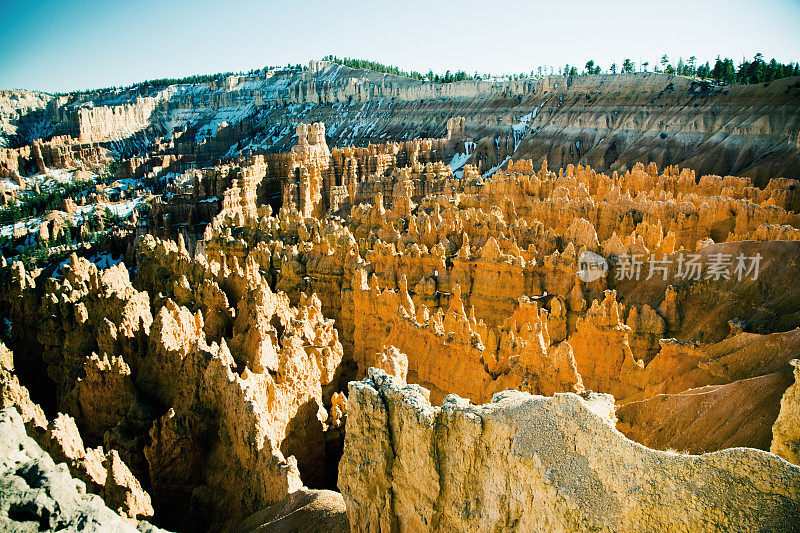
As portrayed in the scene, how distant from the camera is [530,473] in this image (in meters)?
5.53

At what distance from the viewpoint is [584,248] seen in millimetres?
19406

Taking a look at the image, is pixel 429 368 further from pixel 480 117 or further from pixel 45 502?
pixel 480 117

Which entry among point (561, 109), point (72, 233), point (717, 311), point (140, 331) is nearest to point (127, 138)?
point (72, 233)

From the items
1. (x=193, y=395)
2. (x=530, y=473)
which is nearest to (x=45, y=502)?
(x=193, y=395)

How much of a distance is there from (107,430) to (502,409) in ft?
31.0

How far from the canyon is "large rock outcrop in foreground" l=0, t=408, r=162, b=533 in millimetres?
49

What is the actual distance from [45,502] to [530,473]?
233 inches

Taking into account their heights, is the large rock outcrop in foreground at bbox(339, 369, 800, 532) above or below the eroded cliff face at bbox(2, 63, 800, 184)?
below

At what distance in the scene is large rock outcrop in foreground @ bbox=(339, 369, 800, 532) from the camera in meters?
4.50

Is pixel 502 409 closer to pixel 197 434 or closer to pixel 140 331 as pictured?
pixel 197 434
